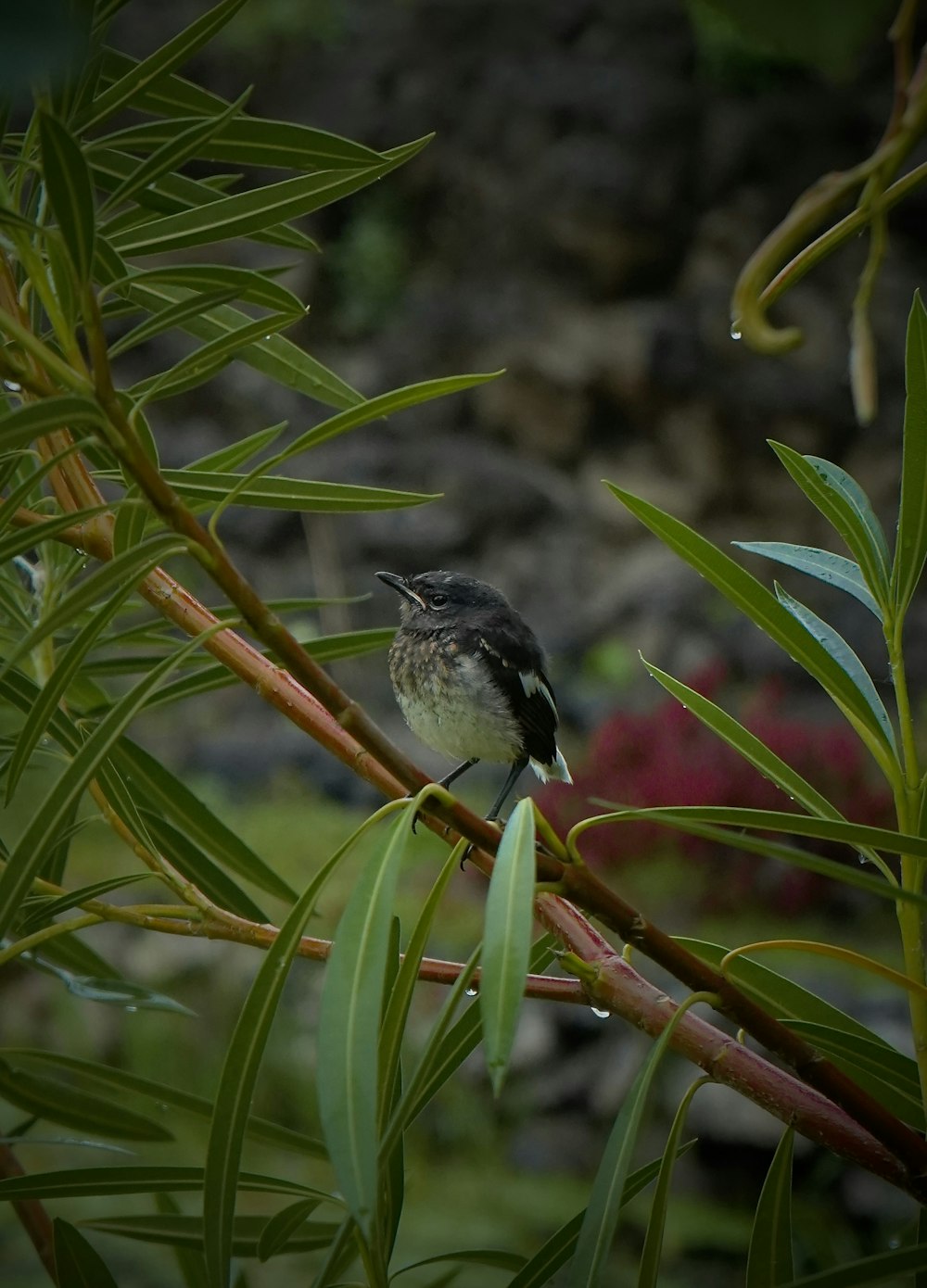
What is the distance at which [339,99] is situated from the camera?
741 centimetres

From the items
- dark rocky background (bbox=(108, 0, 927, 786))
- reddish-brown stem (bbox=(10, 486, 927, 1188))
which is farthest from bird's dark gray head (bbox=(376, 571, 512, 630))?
dark rocky background (bbox=(108, 0, 927, 786))

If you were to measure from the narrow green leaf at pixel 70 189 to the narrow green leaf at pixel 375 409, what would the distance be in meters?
0.15

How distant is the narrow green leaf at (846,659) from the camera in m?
0.79

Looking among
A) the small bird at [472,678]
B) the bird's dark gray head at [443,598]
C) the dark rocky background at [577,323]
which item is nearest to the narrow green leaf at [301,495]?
the small bird at [472,678]

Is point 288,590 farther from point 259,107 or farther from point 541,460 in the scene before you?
point 259,107

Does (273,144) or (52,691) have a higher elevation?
(273,144)

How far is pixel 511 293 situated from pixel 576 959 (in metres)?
6.62

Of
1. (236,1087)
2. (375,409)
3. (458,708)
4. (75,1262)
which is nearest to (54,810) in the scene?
(236,1087)

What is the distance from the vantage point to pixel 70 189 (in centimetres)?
58

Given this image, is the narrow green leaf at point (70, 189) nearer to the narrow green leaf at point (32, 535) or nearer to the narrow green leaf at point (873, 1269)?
the narrow green leaf at point (32, 535)

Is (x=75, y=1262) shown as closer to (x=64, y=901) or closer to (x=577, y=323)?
(x=64, y=901)

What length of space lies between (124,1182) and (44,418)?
54 centimetres

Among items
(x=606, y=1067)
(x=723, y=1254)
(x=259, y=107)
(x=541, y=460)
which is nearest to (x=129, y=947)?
(x=606, y=1067)

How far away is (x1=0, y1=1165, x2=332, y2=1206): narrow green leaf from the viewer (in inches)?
31.1
